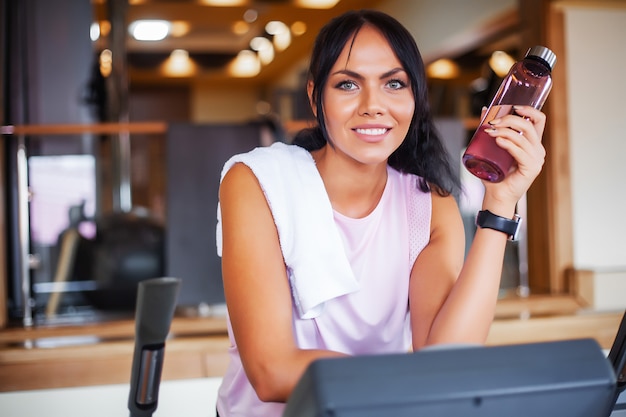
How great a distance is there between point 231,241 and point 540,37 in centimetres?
329

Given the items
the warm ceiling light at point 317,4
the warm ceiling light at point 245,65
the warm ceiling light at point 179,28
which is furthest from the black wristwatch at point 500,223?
the warm ceiling light at point 245,65

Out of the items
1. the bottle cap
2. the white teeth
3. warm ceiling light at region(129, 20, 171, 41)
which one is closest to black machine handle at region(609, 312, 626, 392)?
the bottle cap

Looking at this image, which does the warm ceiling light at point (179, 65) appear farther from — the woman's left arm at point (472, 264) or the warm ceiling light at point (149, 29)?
the woman's left arm at point (472, 264)

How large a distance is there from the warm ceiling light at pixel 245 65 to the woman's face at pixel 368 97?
366 inches

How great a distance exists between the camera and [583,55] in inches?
155

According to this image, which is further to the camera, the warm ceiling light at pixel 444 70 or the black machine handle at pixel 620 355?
the warm ceiling light at pixel 444 70

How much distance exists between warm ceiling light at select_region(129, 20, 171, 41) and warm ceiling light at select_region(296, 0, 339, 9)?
Result: 1837 mm

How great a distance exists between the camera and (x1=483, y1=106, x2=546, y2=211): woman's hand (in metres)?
0.95

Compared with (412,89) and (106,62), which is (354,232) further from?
(106,62)

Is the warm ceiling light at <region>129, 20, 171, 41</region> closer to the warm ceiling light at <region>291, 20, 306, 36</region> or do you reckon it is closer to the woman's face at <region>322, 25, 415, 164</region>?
the warm ceiling light at <region>291, 20, 306, 36</region>

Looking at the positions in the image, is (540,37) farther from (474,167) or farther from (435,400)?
(435,400)

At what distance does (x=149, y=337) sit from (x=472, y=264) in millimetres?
413

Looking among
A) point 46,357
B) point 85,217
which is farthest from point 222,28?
point 46,357

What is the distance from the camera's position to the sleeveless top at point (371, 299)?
1124mm
